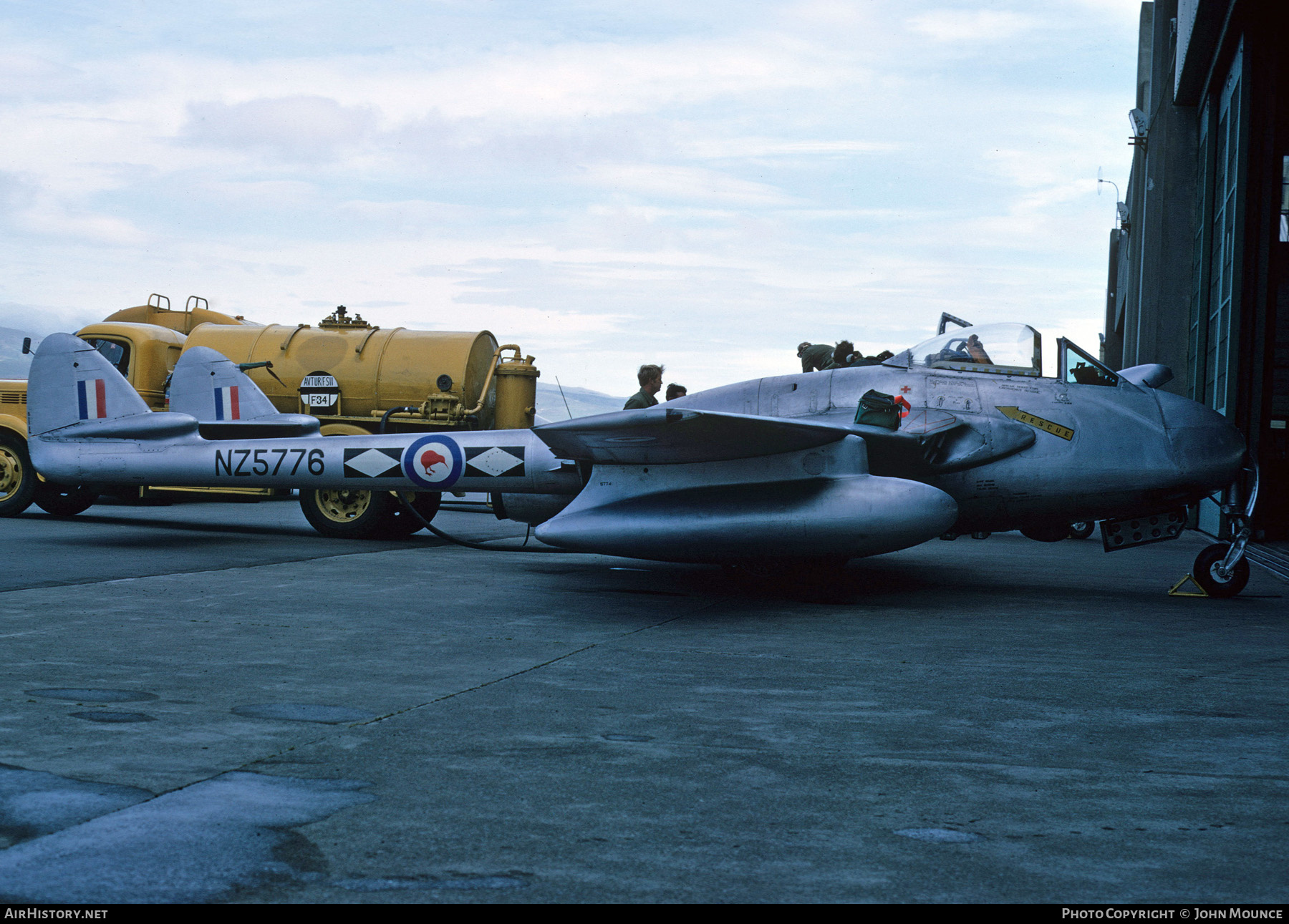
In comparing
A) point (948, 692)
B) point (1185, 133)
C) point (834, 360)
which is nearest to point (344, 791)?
point (948, 692)

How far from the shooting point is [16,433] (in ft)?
45.8

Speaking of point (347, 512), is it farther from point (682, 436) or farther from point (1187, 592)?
point (1187, 592)

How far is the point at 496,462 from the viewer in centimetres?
974

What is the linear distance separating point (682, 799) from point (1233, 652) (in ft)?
13.6

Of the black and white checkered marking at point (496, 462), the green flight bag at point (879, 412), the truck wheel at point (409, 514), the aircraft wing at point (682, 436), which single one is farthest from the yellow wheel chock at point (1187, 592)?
the truck wheel at point (409, 514)

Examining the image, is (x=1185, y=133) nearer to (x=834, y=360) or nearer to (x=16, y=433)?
(x=834, y=360)

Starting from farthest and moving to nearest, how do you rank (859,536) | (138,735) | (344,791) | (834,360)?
(834,360) → (859,536) → (138,735) → (344,791)

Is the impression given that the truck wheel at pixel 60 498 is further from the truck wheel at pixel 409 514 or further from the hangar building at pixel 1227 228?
the hangar building at pixel 1227 228

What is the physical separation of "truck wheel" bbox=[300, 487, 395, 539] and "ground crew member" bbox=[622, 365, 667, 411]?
2.84 metres

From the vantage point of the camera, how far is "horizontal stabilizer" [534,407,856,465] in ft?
24.3

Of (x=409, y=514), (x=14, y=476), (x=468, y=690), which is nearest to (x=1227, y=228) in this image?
(x=409, y=514)

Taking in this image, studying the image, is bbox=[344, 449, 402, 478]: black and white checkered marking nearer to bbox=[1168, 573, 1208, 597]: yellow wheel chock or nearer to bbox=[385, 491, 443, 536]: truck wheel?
bbox=[385, 491, 443, 536]: truck wheel

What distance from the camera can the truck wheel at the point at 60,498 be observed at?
14039 mm

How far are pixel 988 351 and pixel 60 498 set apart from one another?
11457 mm
